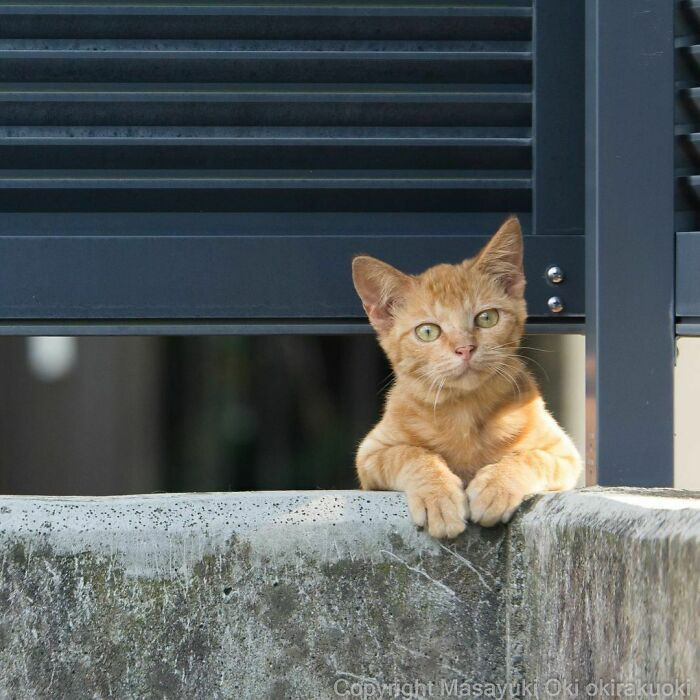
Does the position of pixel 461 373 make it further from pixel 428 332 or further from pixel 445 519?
pixel 445 519

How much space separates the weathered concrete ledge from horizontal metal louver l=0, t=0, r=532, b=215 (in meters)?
0.87

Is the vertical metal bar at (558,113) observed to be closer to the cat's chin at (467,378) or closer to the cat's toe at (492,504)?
the cat's chin at (467,378)

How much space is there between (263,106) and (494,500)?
3.63 feet

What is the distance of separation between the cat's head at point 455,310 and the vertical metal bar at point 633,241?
194 mm

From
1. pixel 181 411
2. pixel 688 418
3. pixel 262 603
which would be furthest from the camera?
pixel 181 411

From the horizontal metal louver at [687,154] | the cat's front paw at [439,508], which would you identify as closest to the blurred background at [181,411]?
the horizontal metal louver at [687,154]

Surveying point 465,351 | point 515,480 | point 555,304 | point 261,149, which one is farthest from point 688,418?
point 261,149

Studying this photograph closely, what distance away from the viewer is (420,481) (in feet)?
5.56

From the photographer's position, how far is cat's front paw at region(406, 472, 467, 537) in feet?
5.07

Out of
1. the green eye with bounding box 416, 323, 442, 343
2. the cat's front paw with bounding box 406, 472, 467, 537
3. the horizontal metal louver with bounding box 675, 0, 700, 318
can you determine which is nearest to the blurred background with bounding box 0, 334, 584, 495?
the green eye with bounding box 416, 323, 442, 343

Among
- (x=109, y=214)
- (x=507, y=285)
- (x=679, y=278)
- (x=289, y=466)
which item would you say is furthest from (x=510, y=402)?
(x=289, y=466)

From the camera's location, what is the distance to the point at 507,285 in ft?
6.72

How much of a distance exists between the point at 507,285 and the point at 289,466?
7.08 feet

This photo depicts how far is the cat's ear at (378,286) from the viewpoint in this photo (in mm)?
1975
